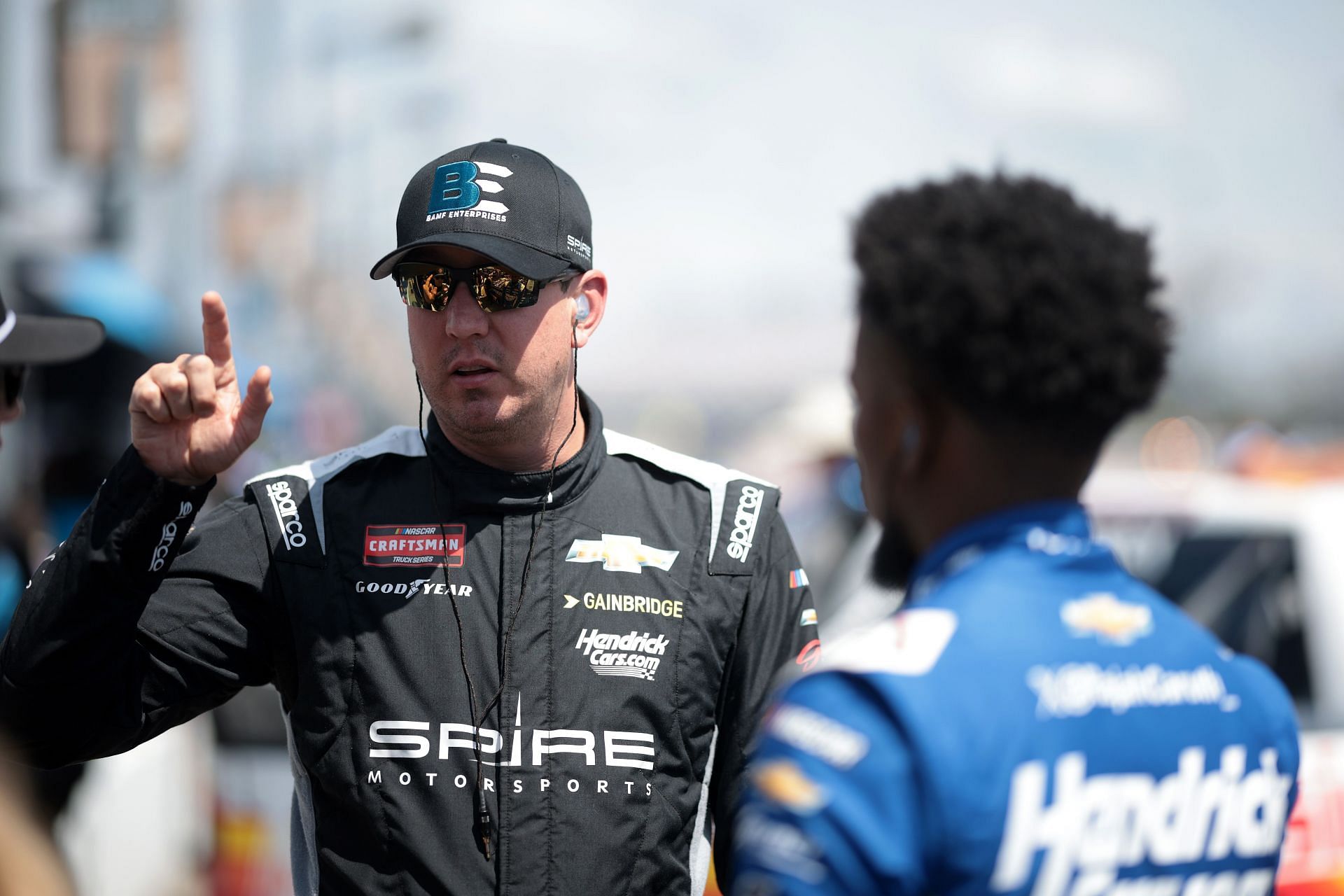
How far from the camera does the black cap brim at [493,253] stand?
8.64 ft

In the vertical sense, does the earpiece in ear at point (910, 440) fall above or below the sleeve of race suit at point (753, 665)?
above

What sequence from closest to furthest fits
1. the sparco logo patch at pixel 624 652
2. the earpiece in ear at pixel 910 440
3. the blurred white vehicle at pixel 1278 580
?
the earpiece in ear at pixel 910 440 → the sparco logo patch at pixel 624 652 → the blurred white vehicle at pixel 1278 580

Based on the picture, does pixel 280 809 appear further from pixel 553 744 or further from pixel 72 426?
pixel 72 426

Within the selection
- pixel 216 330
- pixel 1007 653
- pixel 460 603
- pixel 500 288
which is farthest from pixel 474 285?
pixel 1007 653

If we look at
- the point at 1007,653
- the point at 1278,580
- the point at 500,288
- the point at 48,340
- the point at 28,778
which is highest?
the point at 500,288

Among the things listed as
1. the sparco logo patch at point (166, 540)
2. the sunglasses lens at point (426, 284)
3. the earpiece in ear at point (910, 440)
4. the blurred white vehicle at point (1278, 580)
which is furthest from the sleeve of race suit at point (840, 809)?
the blurred white vehicle at point (1278, 580)

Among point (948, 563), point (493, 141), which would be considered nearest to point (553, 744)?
point (948, 563)

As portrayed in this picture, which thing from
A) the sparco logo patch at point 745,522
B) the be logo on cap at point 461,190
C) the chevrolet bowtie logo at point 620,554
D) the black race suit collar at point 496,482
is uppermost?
the be logo on cap at point 461,190

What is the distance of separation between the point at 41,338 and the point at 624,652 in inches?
51.0

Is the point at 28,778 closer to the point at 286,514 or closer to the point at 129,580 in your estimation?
the point at 129,580

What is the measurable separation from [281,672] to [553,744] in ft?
1.82

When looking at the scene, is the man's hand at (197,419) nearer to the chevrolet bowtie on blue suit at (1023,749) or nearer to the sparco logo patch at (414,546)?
the sparco logo patch at (414,546)

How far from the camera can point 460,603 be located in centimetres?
263

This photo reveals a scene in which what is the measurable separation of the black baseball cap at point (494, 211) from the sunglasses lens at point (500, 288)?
51 millimetres
